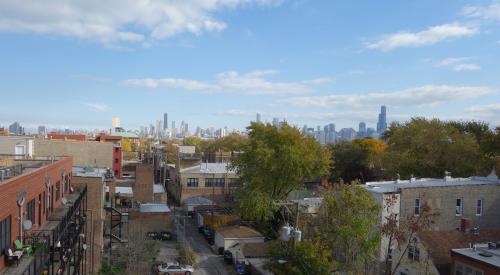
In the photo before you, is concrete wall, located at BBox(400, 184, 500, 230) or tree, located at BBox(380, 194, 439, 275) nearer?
tree, located at BBox(380, 194, 439, 275)

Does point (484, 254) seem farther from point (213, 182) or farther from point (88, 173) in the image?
point (213, 182)

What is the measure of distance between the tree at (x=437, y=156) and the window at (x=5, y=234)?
45.5m

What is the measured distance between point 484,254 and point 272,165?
2288 centimetres

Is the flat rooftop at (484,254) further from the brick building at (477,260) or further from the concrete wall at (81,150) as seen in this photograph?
the concrete wall at (81,150)

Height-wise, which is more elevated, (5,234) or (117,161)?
(5,234)

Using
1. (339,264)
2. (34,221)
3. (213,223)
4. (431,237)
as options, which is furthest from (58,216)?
(213,223)

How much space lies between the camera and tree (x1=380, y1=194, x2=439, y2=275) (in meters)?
25.2

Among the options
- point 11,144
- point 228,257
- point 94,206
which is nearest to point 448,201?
point 228,257

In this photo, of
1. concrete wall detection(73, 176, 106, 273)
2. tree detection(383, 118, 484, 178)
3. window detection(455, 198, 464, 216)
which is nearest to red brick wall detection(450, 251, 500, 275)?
window detection(455, 198, 464, 216)

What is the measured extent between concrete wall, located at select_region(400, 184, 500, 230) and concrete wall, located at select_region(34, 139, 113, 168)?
38359mm

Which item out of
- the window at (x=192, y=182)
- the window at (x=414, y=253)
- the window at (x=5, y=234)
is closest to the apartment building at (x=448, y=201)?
the window at (x=414, y=253)

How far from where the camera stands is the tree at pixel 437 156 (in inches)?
2024

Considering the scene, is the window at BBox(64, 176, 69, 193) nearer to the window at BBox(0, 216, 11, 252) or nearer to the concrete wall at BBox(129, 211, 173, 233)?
the window at BBox(0, 216, 11, 252)

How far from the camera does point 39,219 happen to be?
2056 centimetres
